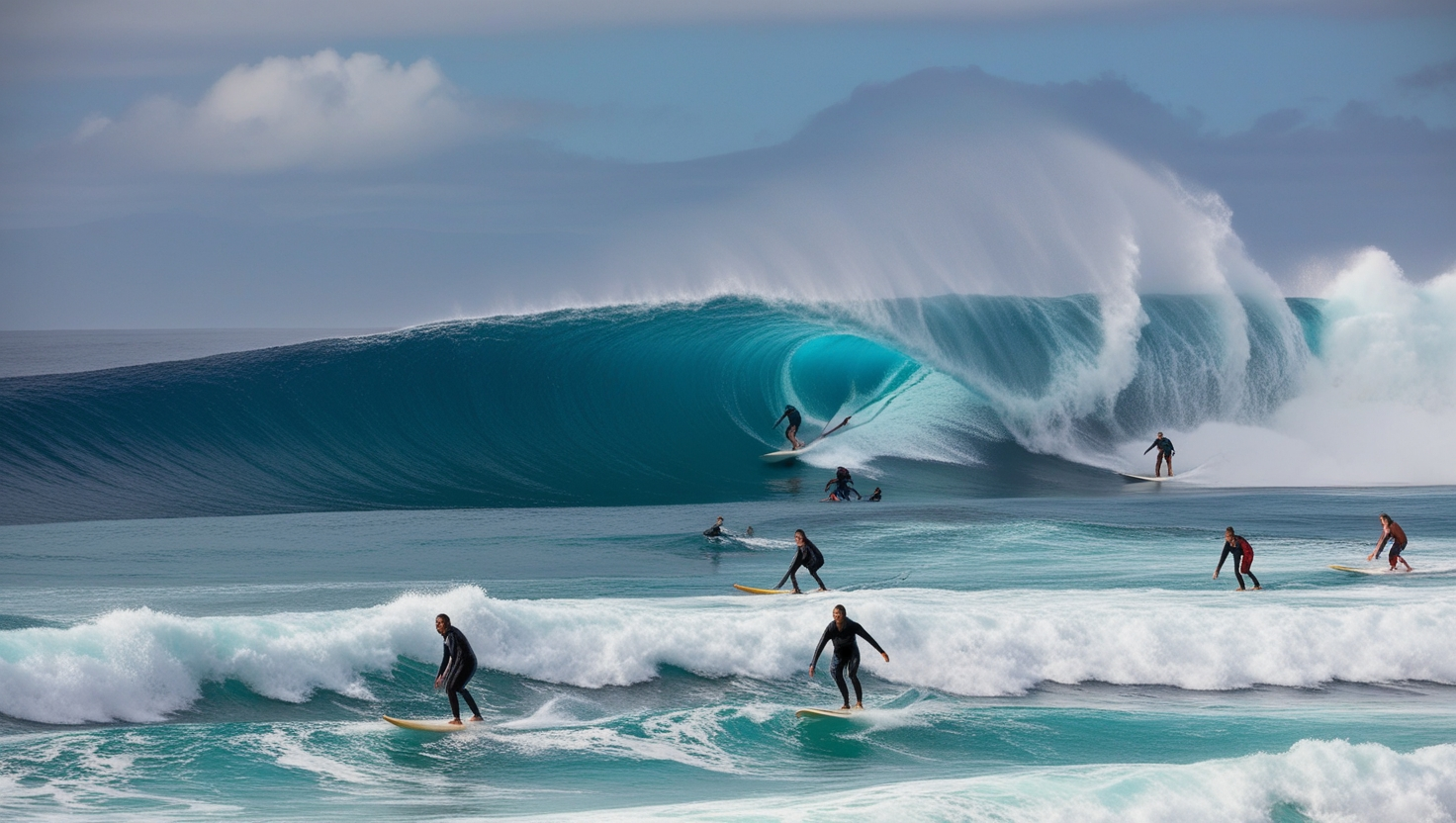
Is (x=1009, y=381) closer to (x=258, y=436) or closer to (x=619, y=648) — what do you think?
(x=258, y=436)

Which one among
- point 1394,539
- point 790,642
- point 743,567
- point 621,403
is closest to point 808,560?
point 743,567

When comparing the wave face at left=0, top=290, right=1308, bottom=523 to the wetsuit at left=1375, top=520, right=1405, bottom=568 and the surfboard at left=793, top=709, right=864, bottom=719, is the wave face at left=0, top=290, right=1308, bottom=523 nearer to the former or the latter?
the wetsuit at left=1375, top=520, right=1405, bottom=568

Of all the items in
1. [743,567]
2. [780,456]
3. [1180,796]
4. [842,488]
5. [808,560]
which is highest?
[780,456]

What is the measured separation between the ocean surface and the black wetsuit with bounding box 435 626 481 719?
0.33 m

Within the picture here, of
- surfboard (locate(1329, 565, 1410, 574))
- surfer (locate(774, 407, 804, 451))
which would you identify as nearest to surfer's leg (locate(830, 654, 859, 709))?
surfboard (locate(1329, 565, 1410, 574))

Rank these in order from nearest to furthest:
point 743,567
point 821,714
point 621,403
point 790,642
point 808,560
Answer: point 821,714 → point 790,642 → point 808,560 → point 743,567 → point 621,403

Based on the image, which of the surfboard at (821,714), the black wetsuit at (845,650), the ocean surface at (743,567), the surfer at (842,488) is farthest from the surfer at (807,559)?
the surfer at (842,488)

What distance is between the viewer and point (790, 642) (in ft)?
35.7

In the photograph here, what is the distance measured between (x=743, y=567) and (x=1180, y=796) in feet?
26.8

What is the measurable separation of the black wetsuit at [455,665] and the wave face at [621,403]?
37.6 feet

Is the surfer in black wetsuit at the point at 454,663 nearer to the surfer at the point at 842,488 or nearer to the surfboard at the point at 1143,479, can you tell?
the surfer at the point at 842,488

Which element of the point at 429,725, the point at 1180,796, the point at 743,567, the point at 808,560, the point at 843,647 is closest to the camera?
the point at 1180,796

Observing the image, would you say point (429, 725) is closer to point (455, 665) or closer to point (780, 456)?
point (455, 665)

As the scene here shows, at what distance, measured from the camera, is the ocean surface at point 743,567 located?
796 centimetres
